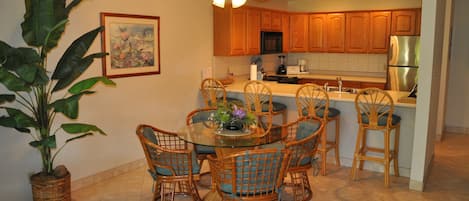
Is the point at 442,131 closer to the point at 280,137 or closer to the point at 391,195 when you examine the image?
the point at 391,195

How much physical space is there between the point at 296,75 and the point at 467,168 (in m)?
3.60

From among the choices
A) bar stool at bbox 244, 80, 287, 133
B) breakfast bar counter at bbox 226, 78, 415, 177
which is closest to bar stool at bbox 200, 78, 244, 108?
breakfast bar counter at bbox 226, 78, 415, 177

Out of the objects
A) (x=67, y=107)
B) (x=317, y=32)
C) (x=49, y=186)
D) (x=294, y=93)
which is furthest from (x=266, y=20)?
(x=49, y=186)

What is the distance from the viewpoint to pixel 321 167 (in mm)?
4988

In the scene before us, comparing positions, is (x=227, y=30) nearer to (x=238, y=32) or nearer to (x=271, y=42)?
(x=238, y=32)

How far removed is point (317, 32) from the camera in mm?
7980

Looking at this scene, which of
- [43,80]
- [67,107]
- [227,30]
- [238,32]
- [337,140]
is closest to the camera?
[43,80]

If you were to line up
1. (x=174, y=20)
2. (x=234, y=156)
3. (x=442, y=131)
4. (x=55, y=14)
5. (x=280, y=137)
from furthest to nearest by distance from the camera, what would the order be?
(x=442, y=131), (x=174, y=20), (x=280, y=137), (x=55, y=14), (x=234, y=156)

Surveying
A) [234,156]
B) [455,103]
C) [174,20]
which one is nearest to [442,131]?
[455,103]

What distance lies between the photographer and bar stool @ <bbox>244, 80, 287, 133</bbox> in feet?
17.6

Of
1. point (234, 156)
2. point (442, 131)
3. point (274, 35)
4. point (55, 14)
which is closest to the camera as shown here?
point (234, 156)

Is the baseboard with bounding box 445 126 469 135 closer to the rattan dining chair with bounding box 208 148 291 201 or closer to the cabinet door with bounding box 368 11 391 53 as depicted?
the cabinet door with bounding box 368 11 391 53

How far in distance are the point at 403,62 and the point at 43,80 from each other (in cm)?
572

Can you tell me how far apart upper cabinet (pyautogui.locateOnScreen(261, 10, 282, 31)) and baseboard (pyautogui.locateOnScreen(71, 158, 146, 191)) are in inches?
131
